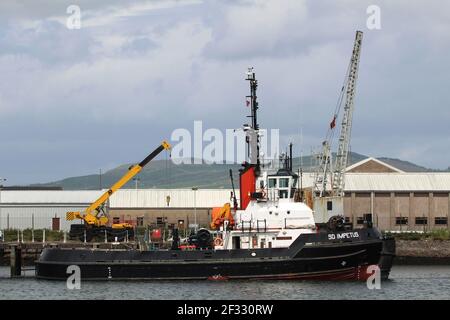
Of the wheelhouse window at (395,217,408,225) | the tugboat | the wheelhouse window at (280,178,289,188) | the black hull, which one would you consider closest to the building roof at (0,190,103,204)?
the wheelhouse window at (395,217,408,225)

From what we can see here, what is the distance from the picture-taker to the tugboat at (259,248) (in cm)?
5769

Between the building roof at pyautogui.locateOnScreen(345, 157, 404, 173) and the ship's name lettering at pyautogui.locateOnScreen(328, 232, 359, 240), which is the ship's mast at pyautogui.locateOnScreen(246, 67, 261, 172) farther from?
the building roof at pyautogui.locateOnScreen(345, 157, 404, 173)

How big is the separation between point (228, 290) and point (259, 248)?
4.54m

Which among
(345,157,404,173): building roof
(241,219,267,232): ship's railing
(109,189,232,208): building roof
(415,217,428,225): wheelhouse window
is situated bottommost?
(241,219,267,232): ship's railing

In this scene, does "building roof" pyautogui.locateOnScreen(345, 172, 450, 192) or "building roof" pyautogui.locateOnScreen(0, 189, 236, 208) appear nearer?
"building roof" pyautogui.locateOnScreen(345, 172, 450, 192)

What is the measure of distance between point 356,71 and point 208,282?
51893 mm

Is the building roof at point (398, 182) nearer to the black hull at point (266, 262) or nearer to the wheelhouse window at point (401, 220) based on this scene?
the wheelhouse window at point (401, 220)

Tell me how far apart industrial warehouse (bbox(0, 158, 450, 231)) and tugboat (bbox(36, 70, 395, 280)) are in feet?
148

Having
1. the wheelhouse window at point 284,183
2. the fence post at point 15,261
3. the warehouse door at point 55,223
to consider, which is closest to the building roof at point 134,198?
the warehouse door at point 55,223

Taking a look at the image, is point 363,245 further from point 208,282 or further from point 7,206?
point 7,206

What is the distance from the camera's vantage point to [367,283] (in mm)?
56469

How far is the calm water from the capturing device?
52.3 m

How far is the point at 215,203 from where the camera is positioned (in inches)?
4518
